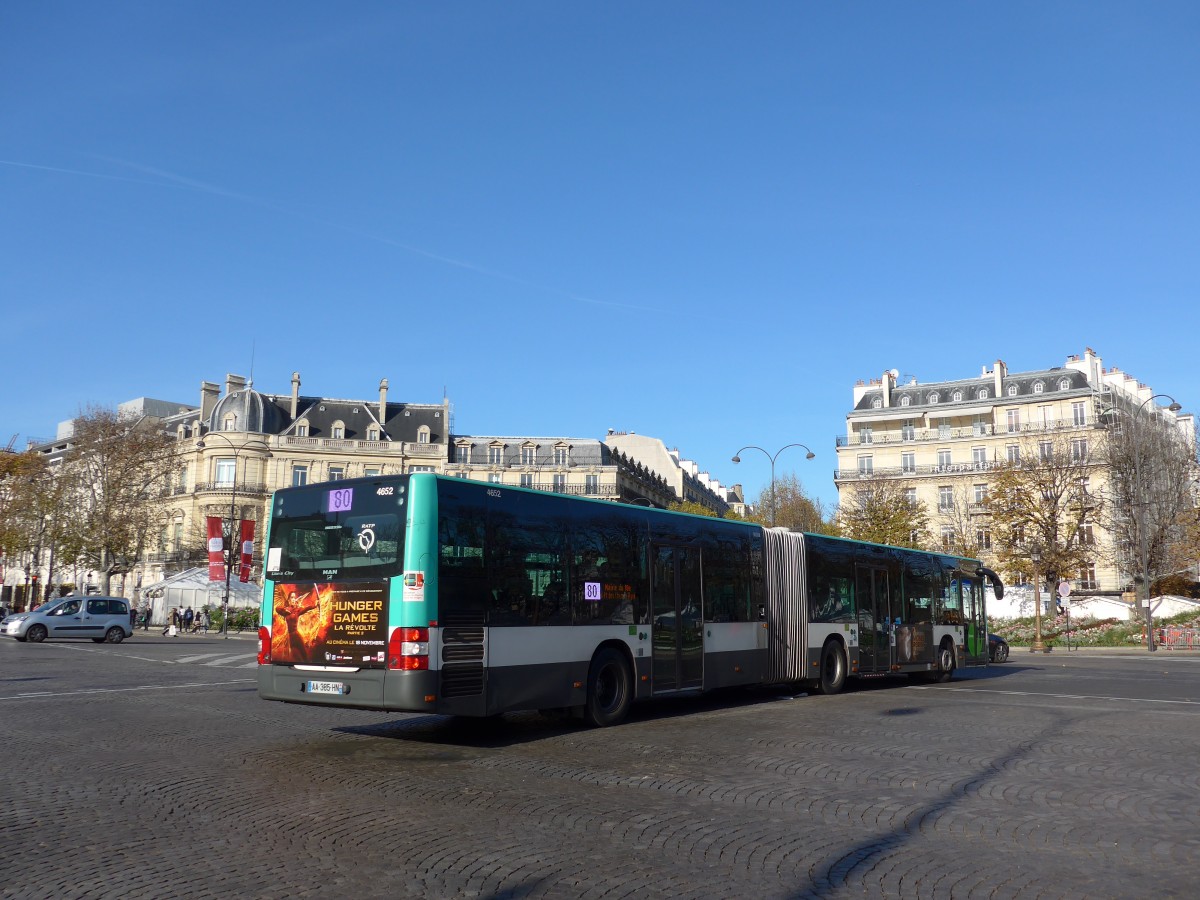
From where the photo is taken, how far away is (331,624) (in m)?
11.0

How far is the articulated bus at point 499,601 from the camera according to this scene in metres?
10.6

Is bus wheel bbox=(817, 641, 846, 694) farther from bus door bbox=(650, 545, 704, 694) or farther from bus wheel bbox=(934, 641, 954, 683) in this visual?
bus wheel bbox=(934, 641, 954, 683)

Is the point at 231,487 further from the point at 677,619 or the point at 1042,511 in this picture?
the point at 677,619

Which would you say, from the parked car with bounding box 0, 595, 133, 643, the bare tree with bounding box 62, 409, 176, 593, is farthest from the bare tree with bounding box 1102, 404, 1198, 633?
the bare tree with bounding box 62, 409, 176, 593

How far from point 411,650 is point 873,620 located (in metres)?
12.4

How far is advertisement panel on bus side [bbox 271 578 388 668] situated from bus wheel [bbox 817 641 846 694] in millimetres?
10368

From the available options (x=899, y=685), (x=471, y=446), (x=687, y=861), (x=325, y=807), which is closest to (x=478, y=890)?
(x=687, y=861)

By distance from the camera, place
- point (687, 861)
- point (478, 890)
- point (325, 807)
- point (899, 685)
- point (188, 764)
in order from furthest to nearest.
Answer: point (899, 685) → point (188, 764) → point (325, 807) → point (687, 861) → point (478, 890)

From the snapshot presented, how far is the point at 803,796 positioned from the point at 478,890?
12.1ft

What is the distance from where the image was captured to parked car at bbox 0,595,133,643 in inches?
1452

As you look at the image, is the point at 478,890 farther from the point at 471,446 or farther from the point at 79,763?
the point at 471,446

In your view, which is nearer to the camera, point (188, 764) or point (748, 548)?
point (188, 764)

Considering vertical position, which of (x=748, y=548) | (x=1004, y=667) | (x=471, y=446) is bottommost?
(x=1004, y=667)

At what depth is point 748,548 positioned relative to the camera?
54.4ft
